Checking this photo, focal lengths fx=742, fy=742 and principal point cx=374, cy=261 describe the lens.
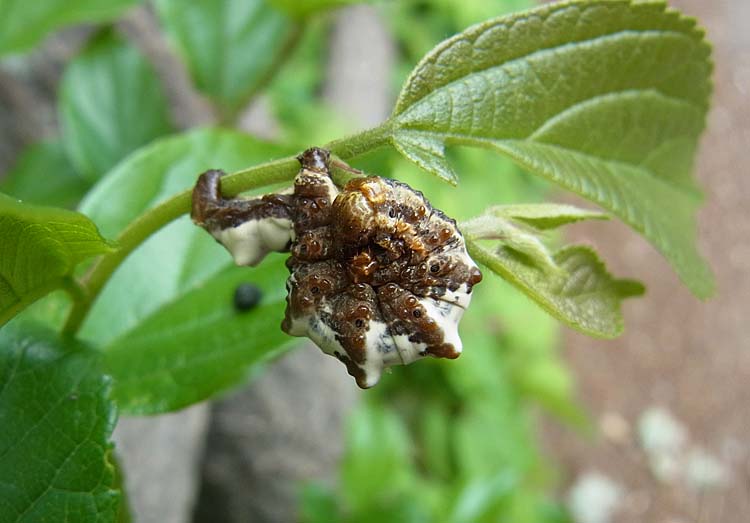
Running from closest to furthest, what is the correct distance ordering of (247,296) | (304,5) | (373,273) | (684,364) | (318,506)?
(373,273), (247,296), (304,5), (318,506), (684,364)

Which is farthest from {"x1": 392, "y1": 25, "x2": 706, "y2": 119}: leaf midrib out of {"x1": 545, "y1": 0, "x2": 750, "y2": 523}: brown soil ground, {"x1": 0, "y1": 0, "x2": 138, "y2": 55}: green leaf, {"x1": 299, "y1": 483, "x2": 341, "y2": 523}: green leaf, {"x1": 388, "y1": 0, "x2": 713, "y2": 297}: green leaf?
{"x1": 545, "y1": 0, "x2": 750, "y2": 523}: brown soil ground

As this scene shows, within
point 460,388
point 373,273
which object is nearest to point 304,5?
point 373,273

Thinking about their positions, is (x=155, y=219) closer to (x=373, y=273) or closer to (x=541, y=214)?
(x=373, y=273)

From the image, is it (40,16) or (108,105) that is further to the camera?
(108,105)

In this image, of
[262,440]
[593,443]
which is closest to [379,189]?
[262,440]

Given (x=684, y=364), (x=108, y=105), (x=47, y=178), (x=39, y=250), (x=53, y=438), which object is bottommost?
(x=684, y=364)

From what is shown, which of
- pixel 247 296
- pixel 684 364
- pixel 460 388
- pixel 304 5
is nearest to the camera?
pixel 247 296
